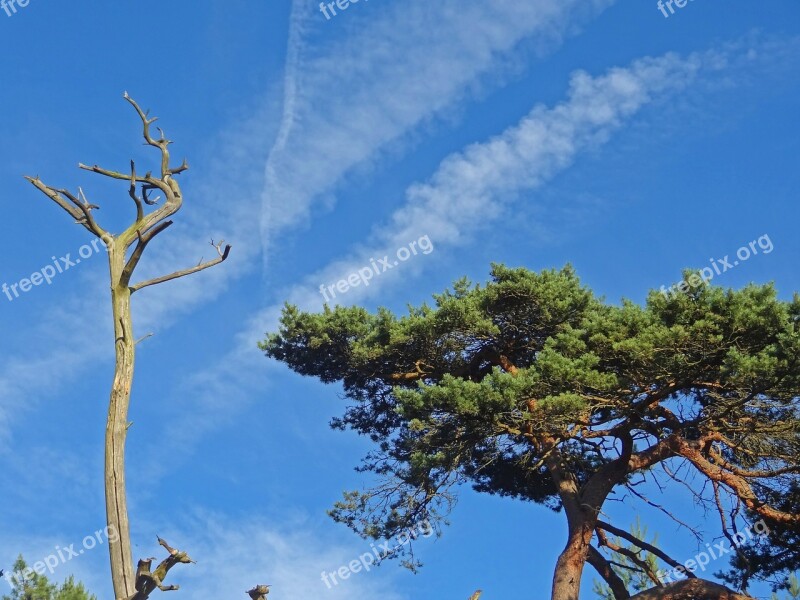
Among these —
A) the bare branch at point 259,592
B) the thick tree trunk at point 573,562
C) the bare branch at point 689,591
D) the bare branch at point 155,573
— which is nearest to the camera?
the bare branch at point 155,573

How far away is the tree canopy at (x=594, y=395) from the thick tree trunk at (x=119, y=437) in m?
5.34

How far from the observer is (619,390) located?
1403cm

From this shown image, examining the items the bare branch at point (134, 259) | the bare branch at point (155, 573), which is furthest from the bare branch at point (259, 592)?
the bare branch at point (134, 259)

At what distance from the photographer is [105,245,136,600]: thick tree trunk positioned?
930 cm

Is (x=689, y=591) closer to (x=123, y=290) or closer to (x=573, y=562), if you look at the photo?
(x=573, y=562)

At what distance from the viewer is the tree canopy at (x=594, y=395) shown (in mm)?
13633

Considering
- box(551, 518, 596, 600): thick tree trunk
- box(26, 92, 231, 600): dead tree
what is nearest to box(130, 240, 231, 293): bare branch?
box(26, 92, 231, 600): dead tree

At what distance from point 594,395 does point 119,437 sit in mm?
7446

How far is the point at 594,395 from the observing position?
46.4 feet

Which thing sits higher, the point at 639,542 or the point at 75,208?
the point at 75,208

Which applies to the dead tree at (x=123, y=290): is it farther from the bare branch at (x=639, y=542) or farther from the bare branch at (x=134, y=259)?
the bare branch at (x=639, y=542)

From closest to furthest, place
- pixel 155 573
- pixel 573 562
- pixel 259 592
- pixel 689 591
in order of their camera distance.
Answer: pixel 155 573 → pixel 259 592 → pixel 689 591 → pixel 573 562

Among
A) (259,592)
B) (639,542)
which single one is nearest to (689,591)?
(639,542)

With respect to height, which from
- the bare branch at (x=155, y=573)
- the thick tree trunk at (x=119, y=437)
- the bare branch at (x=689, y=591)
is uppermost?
the thick tree trunk at (x=119, y=437)
